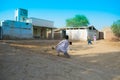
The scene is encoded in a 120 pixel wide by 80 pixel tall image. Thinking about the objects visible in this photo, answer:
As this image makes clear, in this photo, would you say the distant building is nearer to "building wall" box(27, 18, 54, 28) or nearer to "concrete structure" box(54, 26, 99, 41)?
"building wall" box(27, 18, 54, 28)

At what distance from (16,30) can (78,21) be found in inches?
1584

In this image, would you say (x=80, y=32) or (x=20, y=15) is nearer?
(x=20, y=15)

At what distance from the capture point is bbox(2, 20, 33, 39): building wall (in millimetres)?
26203

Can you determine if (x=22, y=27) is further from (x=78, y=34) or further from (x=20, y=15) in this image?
(x=78, y=34)

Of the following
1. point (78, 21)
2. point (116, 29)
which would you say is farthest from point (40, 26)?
point (78, 21)

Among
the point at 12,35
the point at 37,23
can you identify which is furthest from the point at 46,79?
the point at 37,23

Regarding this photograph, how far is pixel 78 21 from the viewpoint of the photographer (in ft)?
214

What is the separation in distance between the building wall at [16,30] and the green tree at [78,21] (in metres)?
36.3

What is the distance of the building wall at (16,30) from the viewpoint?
26.2 m

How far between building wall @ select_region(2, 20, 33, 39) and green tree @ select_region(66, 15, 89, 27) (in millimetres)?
36348

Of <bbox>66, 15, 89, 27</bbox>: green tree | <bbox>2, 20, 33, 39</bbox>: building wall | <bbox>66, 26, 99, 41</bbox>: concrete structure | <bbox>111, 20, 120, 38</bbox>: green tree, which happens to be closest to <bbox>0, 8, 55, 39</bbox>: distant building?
<bbox>2, 20, 33, 39</bbox>: building wall

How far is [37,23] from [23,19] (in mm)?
2719

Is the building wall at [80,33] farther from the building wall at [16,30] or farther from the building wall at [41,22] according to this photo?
the building wall at [16,30]

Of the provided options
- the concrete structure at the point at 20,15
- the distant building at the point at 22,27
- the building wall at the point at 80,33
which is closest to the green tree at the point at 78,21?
the building wall at the point at 80,33
